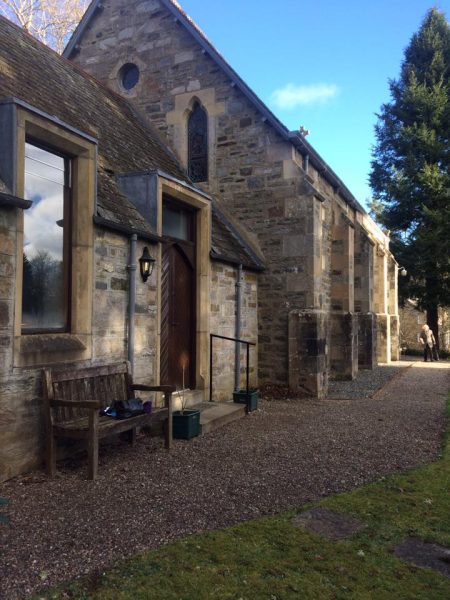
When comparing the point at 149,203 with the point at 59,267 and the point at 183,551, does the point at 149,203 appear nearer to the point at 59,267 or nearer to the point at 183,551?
the point at 59,267

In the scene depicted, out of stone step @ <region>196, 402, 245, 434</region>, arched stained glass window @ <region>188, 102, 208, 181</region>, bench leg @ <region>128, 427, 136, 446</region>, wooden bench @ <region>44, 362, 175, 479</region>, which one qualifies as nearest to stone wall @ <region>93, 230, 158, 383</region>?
wooden bench @ <region>44, 362, 175, 479</region>

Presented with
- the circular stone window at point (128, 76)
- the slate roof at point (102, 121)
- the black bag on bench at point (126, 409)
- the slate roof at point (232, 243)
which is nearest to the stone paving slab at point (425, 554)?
the black bag on bench at point (126, 409)

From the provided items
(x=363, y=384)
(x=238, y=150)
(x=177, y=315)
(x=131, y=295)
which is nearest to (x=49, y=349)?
(x=131, y=295)

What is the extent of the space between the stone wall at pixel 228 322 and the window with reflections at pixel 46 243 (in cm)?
391

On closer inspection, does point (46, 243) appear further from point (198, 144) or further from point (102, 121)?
point (198, 144)

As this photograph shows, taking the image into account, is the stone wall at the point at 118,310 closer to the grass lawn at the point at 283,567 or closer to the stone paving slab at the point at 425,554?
the grass lawn at the point at 283,567

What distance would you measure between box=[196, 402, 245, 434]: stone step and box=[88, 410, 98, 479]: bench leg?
7.83ft

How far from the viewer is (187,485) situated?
5082mm

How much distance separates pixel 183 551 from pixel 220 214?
9.46 m

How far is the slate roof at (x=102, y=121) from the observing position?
7.24 metres

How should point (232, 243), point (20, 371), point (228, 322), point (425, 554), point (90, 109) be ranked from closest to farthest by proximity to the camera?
point (425, 554) → point (20, 371) → point (90, 109) → point (228, 322) → point (232, 243)

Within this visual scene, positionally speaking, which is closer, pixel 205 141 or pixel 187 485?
pixel 187 485

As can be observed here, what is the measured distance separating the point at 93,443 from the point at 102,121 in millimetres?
6841

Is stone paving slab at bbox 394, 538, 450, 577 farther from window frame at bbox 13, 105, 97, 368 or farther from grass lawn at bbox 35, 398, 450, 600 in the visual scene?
window frame at bbox 13, 105, 97, 368
